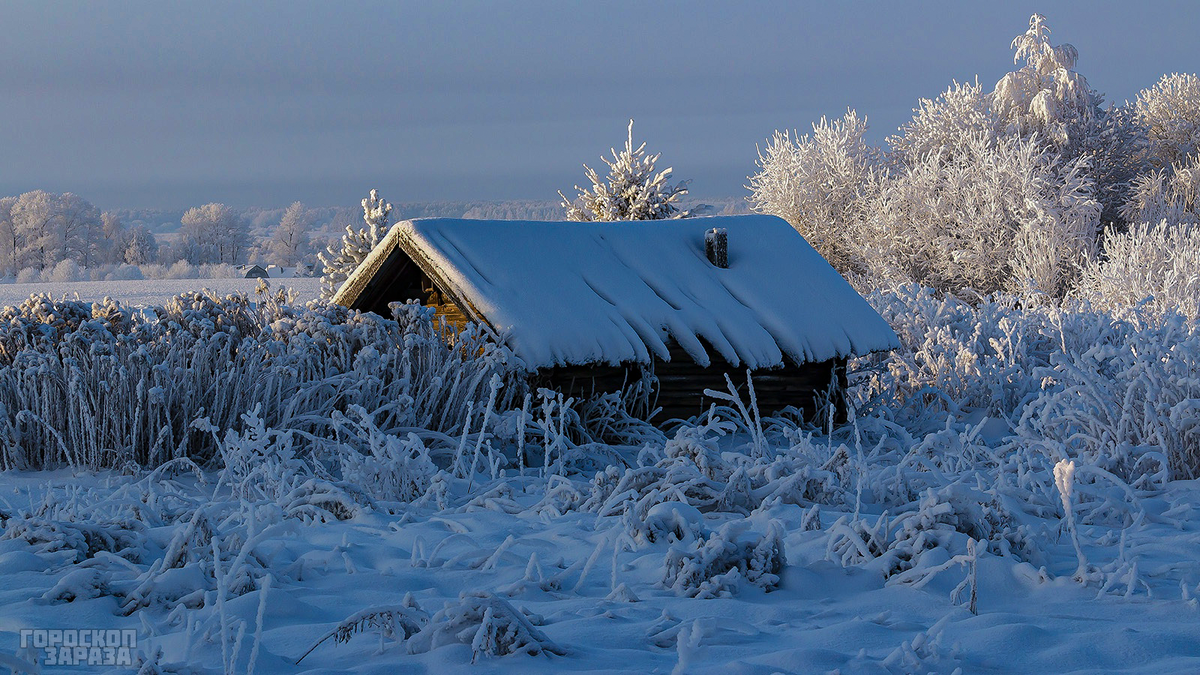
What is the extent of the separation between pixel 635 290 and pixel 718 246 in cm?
116

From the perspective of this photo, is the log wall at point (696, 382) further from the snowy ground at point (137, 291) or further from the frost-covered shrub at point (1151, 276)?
the snowy ground at point (137, 291)

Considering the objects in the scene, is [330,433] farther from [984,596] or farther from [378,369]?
[984,596]

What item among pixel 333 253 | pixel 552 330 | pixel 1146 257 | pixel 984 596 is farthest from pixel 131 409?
pixel 1146 257

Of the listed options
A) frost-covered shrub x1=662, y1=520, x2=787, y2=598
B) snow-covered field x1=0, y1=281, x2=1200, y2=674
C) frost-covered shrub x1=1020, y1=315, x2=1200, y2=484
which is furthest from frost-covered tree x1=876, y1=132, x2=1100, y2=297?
frost-covered shrub x1=662, y1=520, x2=787, y2=598

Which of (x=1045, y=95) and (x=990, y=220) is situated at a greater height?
(x=1045, y=95)

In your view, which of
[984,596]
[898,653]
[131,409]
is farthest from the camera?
[131,409]

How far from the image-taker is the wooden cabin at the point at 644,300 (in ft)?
23.8

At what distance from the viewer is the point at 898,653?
2.57m

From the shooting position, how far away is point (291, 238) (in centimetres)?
8644

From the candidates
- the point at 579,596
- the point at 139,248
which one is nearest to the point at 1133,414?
the point at 579,596

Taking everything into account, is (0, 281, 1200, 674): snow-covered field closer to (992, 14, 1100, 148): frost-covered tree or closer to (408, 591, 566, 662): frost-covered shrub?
(408, 591, 566, 662): frost-covered shrub

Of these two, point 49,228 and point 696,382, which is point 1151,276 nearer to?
point 696,382

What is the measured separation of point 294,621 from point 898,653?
1674mm

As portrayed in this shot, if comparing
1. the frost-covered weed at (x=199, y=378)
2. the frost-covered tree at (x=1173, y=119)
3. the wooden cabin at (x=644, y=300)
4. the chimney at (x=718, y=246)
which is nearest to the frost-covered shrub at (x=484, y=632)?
the frost-covered weed at (x=199, y=378)
